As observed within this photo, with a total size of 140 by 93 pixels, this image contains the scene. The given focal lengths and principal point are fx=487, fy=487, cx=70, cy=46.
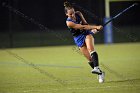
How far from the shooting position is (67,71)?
13.1 metres

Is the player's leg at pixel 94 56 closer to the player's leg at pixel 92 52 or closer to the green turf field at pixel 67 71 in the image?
the player's leg at pixel 92 52

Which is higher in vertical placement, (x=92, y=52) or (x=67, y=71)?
(x=92, y=52)

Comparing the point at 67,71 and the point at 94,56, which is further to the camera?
the point at 67,71

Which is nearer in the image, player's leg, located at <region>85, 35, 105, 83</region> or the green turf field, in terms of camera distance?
the green turf field

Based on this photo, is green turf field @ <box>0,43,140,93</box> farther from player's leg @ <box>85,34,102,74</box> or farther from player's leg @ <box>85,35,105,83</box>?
player's leg @ <box>85,34,102,74</box>

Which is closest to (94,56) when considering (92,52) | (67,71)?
(92,52)

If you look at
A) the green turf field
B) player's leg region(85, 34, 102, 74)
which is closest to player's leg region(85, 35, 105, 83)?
player's leg region(85, 34, 102, 74)

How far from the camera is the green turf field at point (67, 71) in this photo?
32.2 feet

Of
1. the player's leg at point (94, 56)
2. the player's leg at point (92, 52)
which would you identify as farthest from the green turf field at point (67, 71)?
the player's leg at point (92, 52)

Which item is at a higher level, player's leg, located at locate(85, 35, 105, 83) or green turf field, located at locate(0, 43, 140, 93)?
player's leg, located at locate(85, 35, 105, 83)

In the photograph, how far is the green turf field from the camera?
9820mm

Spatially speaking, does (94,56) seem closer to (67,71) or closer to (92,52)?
(92,52)

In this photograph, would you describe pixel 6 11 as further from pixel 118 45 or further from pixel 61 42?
pixel 118 45

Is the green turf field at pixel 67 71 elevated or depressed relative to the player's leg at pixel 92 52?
depressed
